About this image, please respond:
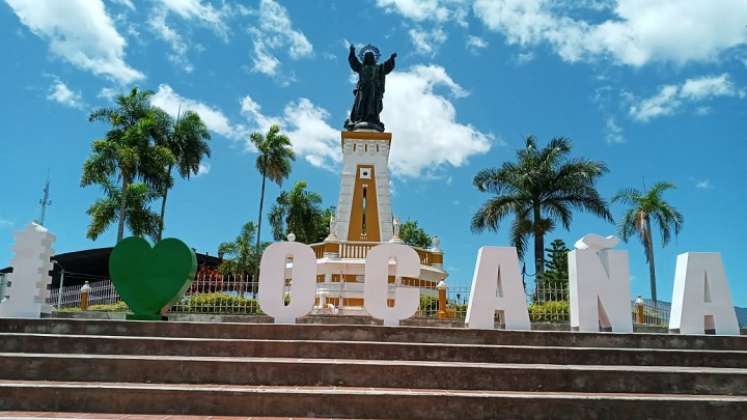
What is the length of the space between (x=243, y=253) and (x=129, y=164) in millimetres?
16666

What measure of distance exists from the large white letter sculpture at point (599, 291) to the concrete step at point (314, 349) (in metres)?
1.84

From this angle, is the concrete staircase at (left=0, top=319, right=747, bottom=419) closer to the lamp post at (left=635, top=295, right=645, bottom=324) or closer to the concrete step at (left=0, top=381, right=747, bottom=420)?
the concrete step at (left=0, top=381, right=747, bottom=420)

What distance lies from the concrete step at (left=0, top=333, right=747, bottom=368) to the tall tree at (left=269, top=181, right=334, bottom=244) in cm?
3497

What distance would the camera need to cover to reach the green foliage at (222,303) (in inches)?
590

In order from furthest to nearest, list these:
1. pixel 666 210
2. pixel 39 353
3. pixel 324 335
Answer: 1. pixel 666 210
2. pixel 324 335
3. pixel 39 353

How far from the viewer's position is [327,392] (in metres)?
5.91

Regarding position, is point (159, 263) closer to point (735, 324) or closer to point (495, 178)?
point (735, 324)

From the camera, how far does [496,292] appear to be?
30.5ft

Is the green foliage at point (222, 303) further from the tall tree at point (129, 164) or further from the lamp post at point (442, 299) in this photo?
the tall tree at point (129, 164)

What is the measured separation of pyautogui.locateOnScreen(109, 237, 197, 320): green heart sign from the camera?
31.0 ft

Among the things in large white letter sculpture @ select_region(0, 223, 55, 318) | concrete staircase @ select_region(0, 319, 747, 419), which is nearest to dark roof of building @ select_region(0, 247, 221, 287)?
large white letter sculpture @ select_region(0, 223, 55, 318)

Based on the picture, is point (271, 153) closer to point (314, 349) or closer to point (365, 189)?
point (365, 189)

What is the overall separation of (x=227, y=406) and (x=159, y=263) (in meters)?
4.59

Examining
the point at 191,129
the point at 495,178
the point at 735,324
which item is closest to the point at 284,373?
the point at 735,324
